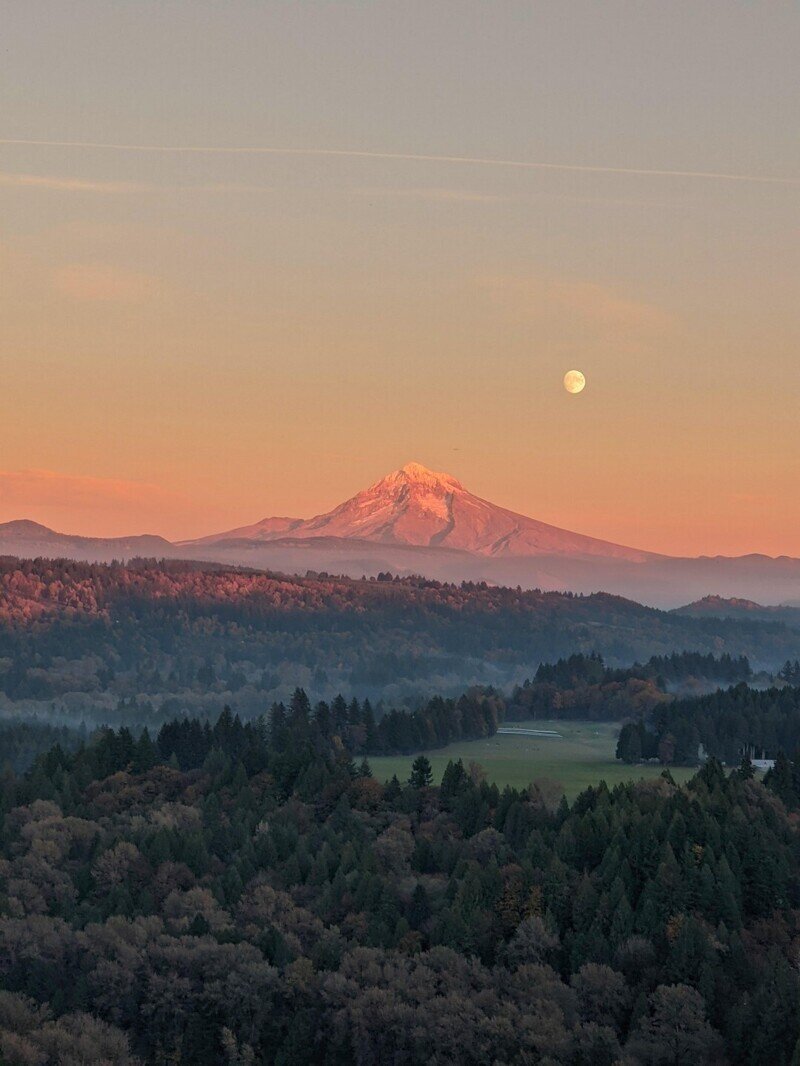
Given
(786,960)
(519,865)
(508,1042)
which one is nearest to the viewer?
(508,1042)

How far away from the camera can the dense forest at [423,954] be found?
154750 mm

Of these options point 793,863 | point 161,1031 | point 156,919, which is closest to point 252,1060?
point 161,1031

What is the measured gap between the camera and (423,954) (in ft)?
550

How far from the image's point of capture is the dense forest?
154750 mm

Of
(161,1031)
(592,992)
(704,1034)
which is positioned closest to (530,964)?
(592,992)

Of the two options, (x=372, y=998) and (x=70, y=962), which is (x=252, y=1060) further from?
(x=70, y=962)

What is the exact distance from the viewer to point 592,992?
161m

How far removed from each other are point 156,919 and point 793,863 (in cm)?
7137

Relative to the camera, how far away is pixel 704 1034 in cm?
15338

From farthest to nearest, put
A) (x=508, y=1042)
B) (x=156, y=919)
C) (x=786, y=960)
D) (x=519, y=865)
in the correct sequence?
1. (x=519, y=865)
2. (x=156, y=919)
3. (x=786, y=960)
4. (x=508, y=1042)

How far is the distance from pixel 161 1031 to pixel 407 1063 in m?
24.7

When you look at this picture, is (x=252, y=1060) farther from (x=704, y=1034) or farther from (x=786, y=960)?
(x=786, y=960)

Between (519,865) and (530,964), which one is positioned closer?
(530,964)

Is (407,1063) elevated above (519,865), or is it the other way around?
(519,865)
